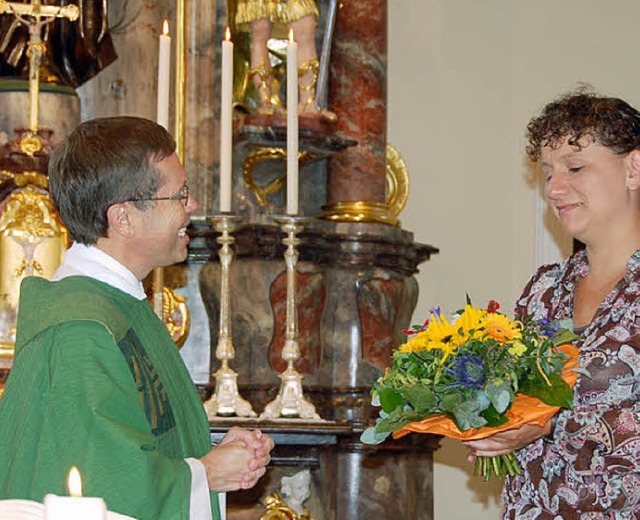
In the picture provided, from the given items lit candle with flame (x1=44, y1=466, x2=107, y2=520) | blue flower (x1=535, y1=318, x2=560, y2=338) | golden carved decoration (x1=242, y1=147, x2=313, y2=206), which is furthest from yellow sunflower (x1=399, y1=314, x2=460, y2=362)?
golden carved decoration (x1=242, y1=147, x2=313, y2=206)

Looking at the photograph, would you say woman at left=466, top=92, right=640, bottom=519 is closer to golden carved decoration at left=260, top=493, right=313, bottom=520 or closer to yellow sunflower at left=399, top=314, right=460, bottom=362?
yellow sunflower at left=399, top=314, right=460, bottom=362

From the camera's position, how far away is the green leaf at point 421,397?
289 cm

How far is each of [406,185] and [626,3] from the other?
1.54 metres

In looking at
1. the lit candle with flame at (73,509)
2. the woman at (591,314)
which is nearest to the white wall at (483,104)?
the woman at (591,314)

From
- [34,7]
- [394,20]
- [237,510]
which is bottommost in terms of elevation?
[237,510]

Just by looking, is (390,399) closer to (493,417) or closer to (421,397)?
(421,397)

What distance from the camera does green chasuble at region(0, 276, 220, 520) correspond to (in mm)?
2590

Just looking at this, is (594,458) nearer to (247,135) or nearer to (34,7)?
(247,135)

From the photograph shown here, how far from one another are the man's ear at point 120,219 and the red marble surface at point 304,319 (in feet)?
7.46

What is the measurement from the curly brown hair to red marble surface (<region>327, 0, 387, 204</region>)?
2.20m

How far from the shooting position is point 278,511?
4.35 metres

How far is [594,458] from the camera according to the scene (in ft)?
9.72

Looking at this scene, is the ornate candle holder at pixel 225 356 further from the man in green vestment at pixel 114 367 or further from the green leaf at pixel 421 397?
the green leaf at pixel 421 397

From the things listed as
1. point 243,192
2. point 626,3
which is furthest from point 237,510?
point 626,3
